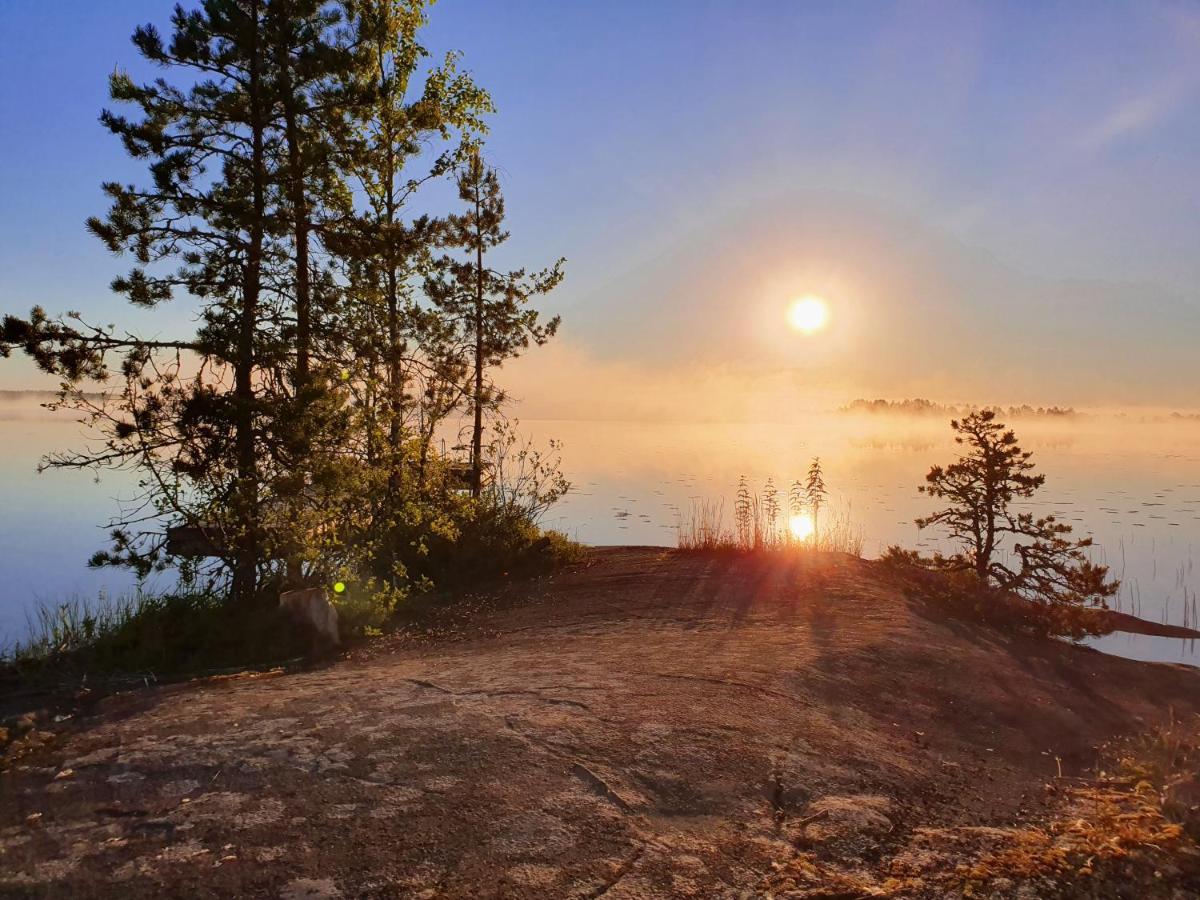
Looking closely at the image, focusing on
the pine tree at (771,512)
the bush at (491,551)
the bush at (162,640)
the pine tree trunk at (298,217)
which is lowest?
the bush at (162,640)

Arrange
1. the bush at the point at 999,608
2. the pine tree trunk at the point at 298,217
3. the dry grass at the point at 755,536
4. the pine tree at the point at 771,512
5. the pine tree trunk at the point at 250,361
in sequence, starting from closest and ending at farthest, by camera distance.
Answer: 1. the pine tree trunk at the point at 250,361
2. the pine tree trunk at the point at 298,217
3. the bush at the point at 999,608
4. the dry grass at the point at 755,536
5. the pine tree at the point at 771,512

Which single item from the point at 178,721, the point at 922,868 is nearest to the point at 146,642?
the point at 178,721

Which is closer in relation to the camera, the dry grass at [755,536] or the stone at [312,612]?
the stone at [312,612]

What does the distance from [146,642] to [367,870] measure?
6.12 meters

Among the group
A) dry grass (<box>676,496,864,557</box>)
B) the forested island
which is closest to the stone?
the forested island

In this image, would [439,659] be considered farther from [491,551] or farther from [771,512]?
[771,512]

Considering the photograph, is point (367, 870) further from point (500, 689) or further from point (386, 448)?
point (386, 448)

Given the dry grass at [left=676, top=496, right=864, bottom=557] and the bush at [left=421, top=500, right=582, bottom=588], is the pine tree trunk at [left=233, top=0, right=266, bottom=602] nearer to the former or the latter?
the bush at [left=421, top=500, right=582, bottom=588]

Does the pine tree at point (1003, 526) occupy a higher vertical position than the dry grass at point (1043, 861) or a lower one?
higher

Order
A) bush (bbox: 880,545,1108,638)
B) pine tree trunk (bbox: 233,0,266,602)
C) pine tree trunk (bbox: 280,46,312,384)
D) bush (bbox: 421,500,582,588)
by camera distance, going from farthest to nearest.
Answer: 1. bush (bbox: 421,500,582,588)
2. bush (bbox: 880,545,1108,638)
3. pine tree trunk (bbox: 280,46,312,384)
4. pine tree trunk (bbox: 233,0,266,602)

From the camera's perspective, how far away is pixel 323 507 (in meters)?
9.09

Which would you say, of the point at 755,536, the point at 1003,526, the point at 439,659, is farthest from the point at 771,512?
the point at 439,659

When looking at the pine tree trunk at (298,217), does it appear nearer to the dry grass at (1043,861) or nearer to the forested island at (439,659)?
the forested island at (439,659)

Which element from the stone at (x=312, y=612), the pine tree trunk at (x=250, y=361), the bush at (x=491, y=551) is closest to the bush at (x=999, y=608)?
the bush at (x=491, y=551)
